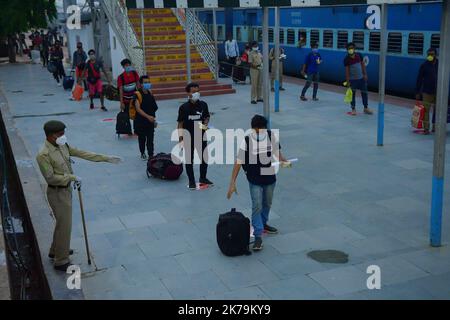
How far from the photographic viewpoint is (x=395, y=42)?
719 inches

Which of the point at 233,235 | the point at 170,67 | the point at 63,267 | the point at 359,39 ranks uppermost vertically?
the point at 359,39

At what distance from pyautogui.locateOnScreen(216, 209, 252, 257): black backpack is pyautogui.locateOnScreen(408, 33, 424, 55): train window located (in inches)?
471

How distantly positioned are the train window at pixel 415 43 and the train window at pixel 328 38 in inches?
171

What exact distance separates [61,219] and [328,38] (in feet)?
54.9

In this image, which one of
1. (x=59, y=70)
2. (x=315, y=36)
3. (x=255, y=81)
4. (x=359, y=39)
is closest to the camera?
(x=255, y=81)

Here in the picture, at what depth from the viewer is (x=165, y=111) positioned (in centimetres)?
1769

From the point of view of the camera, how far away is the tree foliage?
103 feet

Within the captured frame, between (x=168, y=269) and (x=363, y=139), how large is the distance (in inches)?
301

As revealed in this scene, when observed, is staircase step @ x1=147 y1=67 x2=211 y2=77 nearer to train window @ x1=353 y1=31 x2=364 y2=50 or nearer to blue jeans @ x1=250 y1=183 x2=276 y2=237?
train window @ x1=353 y1=31 x2=364 y2=50

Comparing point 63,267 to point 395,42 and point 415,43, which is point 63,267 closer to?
point 415,43

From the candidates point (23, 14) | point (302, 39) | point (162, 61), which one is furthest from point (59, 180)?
point (23, 14)

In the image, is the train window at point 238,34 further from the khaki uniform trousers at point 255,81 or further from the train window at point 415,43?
the train window at point 415,43

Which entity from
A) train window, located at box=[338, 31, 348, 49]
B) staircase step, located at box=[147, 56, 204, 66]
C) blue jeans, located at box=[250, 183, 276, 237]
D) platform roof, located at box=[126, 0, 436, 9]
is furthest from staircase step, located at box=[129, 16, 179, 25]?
blue jeans, located at box=[250, 183, 276, 237]
